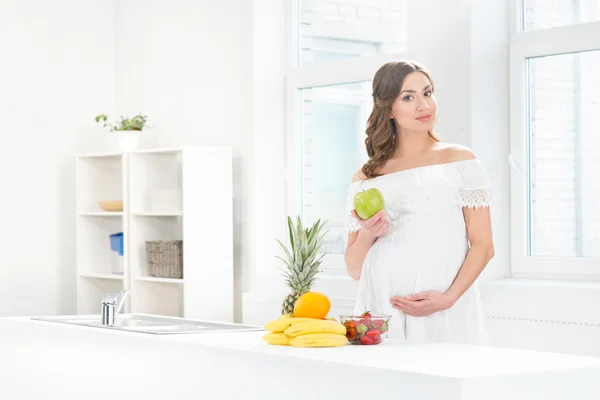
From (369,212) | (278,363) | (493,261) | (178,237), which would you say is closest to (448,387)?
(278,363)

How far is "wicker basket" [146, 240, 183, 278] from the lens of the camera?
4.88 meters

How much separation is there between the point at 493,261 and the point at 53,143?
2.78m

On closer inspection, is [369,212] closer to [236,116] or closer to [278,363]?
[278,363]

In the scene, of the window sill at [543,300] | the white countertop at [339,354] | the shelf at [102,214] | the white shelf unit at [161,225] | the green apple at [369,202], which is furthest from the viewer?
the shelf at [102,214]

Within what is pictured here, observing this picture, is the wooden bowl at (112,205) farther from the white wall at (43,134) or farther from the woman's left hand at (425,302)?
the woman's left hand at (425,302)

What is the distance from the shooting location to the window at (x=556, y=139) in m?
3.94

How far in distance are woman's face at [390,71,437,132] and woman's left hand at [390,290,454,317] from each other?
0.54m

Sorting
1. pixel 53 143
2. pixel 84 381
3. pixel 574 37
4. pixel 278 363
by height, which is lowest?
pixel 84 381

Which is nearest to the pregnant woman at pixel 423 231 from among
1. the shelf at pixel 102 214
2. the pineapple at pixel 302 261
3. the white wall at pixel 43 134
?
the pineapple at pixel 302 261

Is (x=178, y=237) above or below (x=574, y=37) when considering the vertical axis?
below

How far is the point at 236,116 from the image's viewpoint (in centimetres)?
507

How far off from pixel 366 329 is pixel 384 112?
979 mm

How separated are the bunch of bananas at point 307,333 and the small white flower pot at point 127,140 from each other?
309 centimetres

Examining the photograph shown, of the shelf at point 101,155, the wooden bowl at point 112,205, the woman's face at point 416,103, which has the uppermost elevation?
the woman's face at point 416,103
